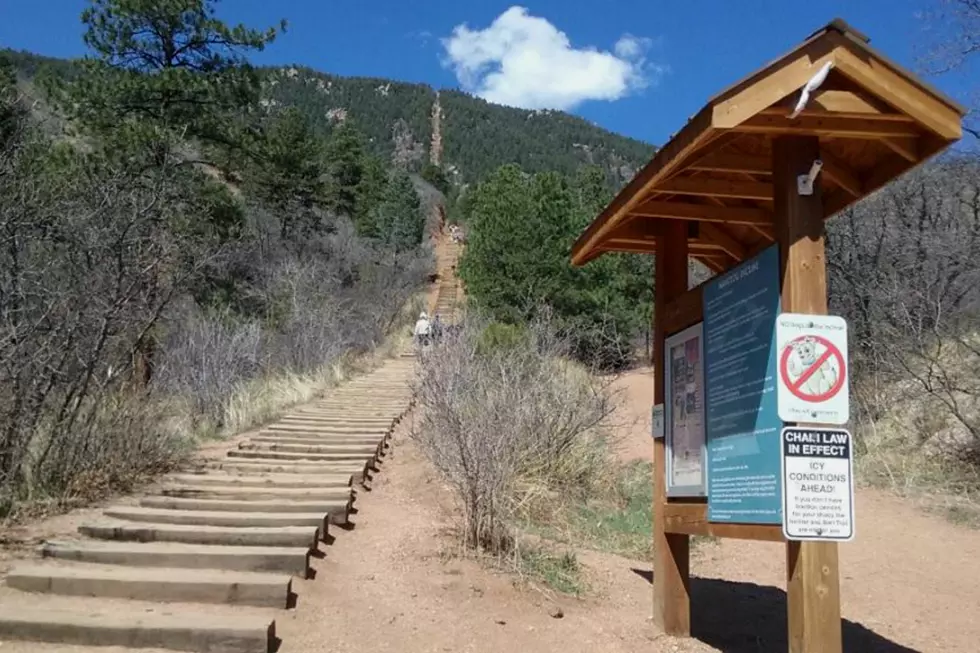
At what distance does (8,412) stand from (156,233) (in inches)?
89.9

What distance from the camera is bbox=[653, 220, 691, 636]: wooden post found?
5.71 metres

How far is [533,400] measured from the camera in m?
9.41

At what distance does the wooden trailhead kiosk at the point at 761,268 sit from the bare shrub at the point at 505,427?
56.2 inches

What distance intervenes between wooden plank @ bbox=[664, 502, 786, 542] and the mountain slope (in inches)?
3551

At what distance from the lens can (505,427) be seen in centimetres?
746

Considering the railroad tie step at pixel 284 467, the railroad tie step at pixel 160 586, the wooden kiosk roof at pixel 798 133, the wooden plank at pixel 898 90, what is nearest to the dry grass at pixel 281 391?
the railroad tie step at pixel 284 467

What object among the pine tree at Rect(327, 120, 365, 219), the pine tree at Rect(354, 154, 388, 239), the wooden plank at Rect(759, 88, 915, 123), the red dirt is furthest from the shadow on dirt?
the pine tree at Rect(327, 120, 365, 219)

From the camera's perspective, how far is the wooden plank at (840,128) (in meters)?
4.35

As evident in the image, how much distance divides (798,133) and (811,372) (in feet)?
3.88

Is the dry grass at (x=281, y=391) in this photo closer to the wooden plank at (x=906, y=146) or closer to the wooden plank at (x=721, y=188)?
the wooden plank at (x=721, y=188)

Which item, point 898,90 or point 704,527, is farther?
point 704,527

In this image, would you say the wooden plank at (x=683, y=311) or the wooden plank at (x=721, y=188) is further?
the wooden plank at (x=721, y=188)

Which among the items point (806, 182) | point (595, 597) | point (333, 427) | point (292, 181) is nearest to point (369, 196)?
point (292, 181)

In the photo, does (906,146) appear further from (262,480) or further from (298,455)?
(298,455)
